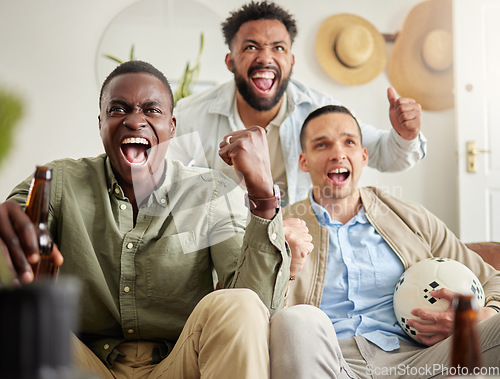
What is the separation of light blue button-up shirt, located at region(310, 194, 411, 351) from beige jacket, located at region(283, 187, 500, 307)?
0.03m

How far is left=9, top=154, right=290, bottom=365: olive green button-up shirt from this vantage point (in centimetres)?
135

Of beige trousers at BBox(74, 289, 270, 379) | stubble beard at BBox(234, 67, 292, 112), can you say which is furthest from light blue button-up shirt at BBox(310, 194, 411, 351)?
stubble beard at BBox(234, 67, 292, 112)

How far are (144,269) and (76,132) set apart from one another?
2464mm

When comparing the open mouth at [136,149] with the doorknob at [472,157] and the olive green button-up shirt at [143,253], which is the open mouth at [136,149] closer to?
the olive green button-up shirt at [143,253]

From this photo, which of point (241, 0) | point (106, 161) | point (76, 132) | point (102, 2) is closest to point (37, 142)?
point (76, 132)

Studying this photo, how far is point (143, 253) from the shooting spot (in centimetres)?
141

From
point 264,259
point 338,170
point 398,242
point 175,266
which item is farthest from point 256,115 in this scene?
point 264,259

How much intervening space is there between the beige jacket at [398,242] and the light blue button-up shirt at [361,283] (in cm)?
3

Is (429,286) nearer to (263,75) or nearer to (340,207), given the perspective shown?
(340,207)

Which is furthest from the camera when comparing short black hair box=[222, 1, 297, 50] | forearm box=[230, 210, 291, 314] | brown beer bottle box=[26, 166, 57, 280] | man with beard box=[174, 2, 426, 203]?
short black hair box=[222, 1, 297, 50]

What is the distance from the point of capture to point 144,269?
4.57 ft

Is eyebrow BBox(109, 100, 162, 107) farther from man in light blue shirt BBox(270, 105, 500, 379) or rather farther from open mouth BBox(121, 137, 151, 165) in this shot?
man in light blue shirt BBox(270, 105, 500, 379)

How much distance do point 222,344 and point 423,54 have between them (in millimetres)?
3370

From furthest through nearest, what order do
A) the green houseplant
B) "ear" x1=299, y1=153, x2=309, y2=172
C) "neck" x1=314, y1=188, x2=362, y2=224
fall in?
"ear" x1=299, y1=153, x2=309, y2=172
"neck" x1=314, y1=188, x2=362, y2=224
the green houseplant
